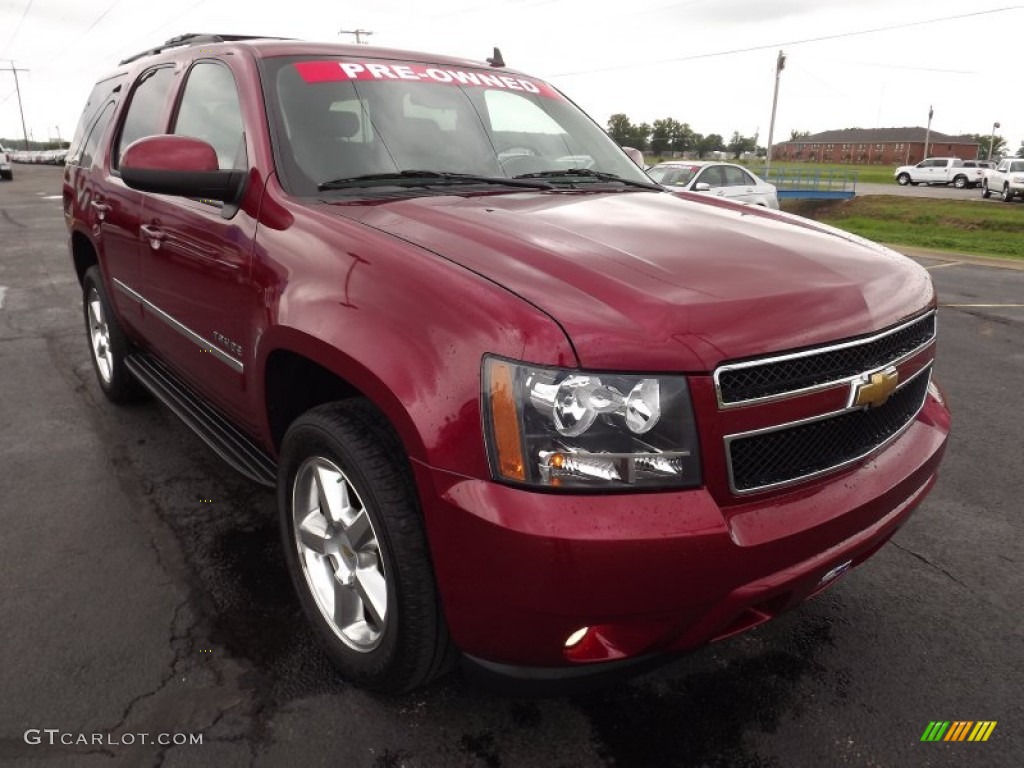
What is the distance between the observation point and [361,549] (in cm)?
223

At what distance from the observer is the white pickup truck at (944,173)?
138 feet

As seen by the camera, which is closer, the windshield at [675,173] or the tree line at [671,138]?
the windshield at [675,173]

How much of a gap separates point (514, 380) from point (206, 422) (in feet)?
6.86

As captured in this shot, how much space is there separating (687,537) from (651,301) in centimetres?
54

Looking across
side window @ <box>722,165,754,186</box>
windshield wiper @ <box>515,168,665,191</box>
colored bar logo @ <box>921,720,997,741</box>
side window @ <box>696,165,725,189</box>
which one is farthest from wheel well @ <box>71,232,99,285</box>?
side window @ <box>722,165,754,186</box>

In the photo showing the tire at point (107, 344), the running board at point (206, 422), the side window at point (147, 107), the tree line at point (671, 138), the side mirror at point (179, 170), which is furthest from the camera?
the tree line at point (671, 138)

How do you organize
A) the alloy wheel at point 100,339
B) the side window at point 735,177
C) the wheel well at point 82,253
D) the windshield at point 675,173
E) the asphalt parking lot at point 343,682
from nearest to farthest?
the asphalt parking lot at point 343,682 < the alloy wheel at point 100,339 < the wheel well at point 82,253 < the windshield at point 675,173 < the side window at point 735,177

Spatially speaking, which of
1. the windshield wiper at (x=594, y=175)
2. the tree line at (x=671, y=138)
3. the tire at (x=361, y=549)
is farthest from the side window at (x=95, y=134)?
the tree line at (x=671, y=138)

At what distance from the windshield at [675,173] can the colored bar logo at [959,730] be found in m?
13.9

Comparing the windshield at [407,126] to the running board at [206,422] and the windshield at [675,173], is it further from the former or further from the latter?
the windshield at [675,173]

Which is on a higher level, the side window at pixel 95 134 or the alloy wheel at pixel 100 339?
the side window at pixel 95 134

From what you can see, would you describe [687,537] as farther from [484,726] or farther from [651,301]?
[484,726]

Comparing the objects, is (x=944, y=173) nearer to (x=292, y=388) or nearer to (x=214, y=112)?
(x=214, y=112)

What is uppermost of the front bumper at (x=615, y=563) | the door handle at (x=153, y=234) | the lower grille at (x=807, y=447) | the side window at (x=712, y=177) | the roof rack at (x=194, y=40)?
the roof rack at (x=194, y=40)
